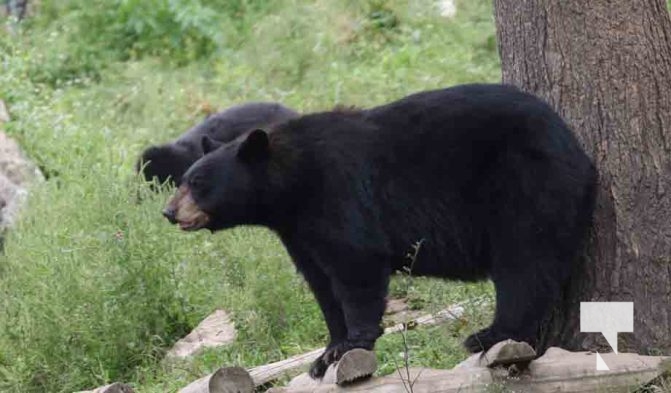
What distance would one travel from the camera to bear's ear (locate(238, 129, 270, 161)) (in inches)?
289

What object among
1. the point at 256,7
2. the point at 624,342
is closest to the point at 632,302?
the point at 624,342

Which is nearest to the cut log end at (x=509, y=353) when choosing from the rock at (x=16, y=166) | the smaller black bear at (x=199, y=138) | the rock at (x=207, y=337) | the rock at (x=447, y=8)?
the rock at (x=207, y=337)

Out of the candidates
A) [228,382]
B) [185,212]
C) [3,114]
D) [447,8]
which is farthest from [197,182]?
[447,8]

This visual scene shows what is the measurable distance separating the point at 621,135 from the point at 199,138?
21.3ft

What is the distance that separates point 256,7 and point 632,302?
12175 mm

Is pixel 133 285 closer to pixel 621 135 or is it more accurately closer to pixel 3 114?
pixel 621 135

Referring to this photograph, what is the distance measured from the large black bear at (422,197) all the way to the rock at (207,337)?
1.87 meters

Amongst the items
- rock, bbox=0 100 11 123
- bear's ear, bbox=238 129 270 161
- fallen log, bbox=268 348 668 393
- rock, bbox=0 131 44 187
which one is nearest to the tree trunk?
fallen log, bbox=268 348 668 393

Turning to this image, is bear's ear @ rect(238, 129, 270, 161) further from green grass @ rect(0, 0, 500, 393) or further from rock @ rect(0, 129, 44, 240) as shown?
rock @ rect(0, 129, 44, 240)

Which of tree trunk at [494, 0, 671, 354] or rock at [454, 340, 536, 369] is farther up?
tree trunk at [494, 0, 671, 354]

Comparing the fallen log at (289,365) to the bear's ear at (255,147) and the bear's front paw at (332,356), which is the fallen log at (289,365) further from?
the bear's ear at (255,147)

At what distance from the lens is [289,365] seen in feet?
25.1

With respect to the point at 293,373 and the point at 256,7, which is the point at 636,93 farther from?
the point at 256,7

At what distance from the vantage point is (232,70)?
55.3 ft
